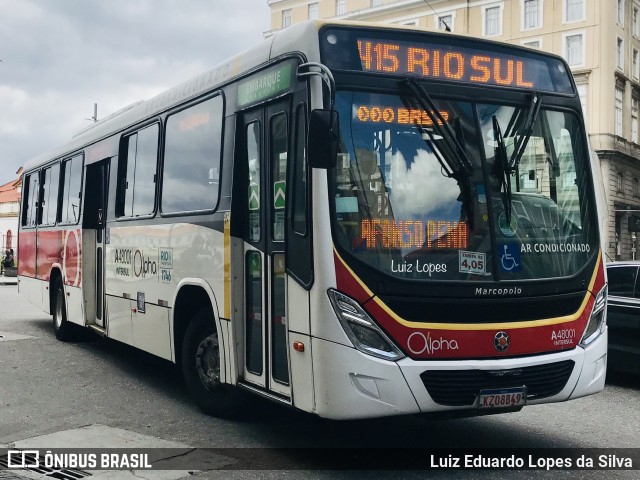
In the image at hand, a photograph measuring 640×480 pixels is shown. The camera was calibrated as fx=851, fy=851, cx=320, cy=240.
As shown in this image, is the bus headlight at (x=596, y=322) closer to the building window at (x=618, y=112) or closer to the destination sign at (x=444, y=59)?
the destination sign at (x=444, y=59)

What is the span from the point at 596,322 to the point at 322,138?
2584 mm

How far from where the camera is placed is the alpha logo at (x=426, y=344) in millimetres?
5574

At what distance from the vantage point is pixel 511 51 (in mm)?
6523

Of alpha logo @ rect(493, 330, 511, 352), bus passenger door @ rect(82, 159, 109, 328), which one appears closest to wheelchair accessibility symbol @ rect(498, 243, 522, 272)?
alpha logo @ rect(493, 330, 511, 352)

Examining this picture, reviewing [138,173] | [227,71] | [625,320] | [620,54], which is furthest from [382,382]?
[620,54]

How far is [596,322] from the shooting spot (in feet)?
21.0

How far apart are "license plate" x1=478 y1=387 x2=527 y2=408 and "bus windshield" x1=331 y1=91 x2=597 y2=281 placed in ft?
2.51

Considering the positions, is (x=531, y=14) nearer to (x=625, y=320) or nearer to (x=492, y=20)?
(x=492, y=20)

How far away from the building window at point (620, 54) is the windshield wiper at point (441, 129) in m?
48.6

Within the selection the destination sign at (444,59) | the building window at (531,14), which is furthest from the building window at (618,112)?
the destination sign at (444,59)

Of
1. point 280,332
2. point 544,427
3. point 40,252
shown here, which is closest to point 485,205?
point 280,332

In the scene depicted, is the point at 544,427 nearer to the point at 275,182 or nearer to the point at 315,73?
the point at 275,182

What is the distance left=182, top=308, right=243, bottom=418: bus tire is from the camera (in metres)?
7.43

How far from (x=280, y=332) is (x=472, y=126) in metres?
2.02
